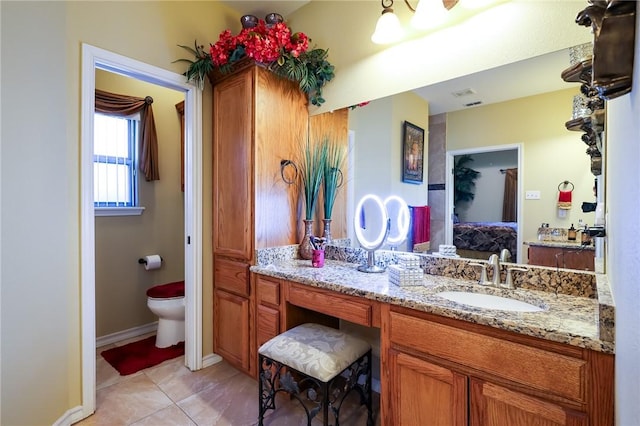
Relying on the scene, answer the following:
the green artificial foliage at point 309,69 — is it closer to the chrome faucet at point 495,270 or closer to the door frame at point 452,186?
the door frame at point 452,186

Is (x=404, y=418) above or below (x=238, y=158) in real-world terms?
below

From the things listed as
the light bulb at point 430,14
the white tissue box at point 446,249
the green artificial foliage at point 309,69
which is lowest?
the white tissue box at point 446,249

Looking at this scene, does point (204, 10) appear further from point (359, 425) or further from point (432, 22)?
point (359, 425)

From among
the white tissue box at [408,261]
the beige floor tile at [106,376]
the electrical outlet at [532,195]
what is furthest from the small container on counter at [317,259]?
the beige floor tile at [106,376]

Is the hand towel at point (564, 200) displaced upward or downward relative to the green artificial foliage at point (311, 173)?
downward

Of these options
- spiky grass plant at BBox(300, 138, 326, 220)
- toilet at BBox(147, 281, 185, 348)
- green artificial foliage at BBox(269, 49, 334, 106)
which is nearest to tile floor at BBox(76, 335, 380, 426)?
toilet at BBox(147, 281, 185, 348)

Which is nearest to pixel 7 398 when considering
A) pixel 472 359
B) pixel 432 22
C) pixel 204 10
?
pixel 472 359

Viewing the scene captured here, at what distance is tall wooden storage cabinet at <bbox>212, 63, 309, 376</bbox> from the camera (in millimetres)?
2074

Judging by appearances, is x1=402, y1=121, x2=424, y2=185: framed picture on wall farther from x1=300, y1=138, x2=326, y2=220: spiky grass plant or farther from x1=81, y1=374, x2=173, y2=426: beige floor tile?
x1=81, y1=374, x2=173, y2=426: beige floor tile

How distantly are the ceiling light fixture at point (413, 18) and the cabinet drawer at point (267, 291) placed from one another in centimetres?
161

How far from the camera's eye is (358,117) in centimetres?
217

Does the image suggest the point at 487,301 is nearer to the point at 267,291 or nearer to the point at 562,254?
the point at 562,254

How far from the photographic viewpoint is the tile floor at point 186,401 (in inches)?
68.9

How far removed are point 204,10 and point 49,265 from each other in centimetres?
201
